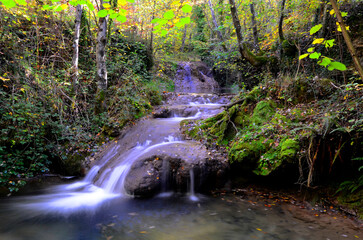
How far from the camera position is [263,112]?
20.4ft

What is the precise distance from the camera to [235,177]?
219 inches

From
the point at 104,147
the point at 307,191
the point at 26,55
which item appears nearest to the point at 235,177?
the point at 307,191

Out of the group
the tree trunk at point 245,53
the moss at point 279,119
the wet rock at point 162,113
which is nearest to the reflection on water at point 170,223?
the moss at point 279,119

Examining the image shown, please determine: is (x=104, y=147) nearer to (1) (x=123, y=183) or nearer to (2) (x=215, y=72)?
(1) (x=123, y=183)

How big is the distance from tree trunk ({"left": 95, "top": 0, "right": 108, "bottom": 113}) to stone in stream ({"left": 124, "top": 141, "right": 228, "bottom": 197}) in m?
3.31

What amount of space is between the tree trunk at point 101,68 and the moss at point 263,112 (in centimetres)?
544

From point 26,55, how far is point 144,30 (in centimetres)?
823

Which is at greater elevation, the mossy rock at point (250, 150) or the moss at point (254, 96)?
the moss at point (254, 96)

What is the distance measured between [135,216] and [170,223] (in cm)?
78

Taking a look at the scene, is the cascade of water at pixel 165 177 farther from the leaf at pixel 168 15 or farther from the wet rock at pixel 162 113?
the leaf at pixel 168 15

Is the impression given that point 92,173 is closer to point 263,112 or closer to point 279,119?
point 263,112

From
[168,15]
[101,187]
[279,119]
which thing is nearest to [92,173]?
[101,187]

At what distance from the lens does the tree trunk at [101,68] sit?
23.8 feet

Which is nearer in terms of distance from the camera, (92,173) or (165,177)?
(165,177)
